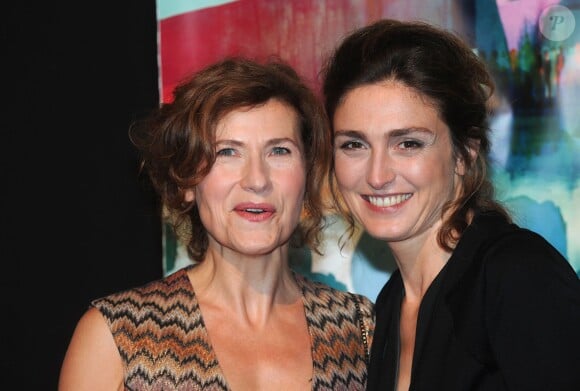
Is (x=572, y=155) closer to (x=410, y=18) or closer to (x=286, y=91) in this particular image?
(x=410, y=18)

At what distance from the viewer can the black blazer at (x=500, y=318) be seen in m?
1.70

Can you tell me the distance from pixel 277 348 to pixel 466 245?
0.54 metres

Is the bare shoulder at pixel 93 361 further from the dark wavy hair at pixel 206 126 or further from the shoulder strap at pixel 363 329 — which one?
the shoulder strap at pixel 363 329

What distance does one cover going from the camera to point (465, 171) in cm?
216

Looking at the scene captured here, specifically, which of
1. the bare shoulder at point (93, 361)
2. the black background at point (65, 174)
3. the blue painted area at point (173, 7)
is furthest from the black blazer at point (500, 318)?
the blue painted area at point (173, 7)

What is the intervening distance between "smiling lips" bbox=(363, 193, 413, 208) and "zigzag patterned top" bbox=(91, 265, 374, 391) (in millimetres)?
321

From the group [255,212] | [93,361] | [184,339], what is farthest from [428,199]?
[93,361]

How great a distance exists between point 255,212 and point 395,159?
0.36 meters

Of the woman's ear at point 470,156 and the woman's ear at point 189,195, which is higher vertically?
the woman's ear at point 470,156

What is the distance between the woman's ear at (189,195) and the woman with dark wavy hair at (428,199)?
366 mm

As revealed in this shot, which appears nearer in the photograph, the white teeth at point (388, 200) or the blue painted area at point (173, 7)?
the white teeth at point (388, 200)

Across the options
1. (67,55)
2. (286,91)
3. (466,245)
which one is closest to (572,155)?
(466,245)

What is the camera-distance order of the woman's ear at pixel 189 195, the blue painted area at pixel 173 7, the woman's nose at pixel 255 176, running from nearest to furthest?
the woman's nose at pixel 255 176 → the woman's ear at pixel 189 195 → the blue painted area at pixel 173 7

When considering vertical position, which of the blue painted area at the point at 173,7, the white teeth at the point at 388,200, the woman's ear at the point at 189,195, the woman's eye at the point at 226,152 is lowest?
the white teeth at the point at 388,200
